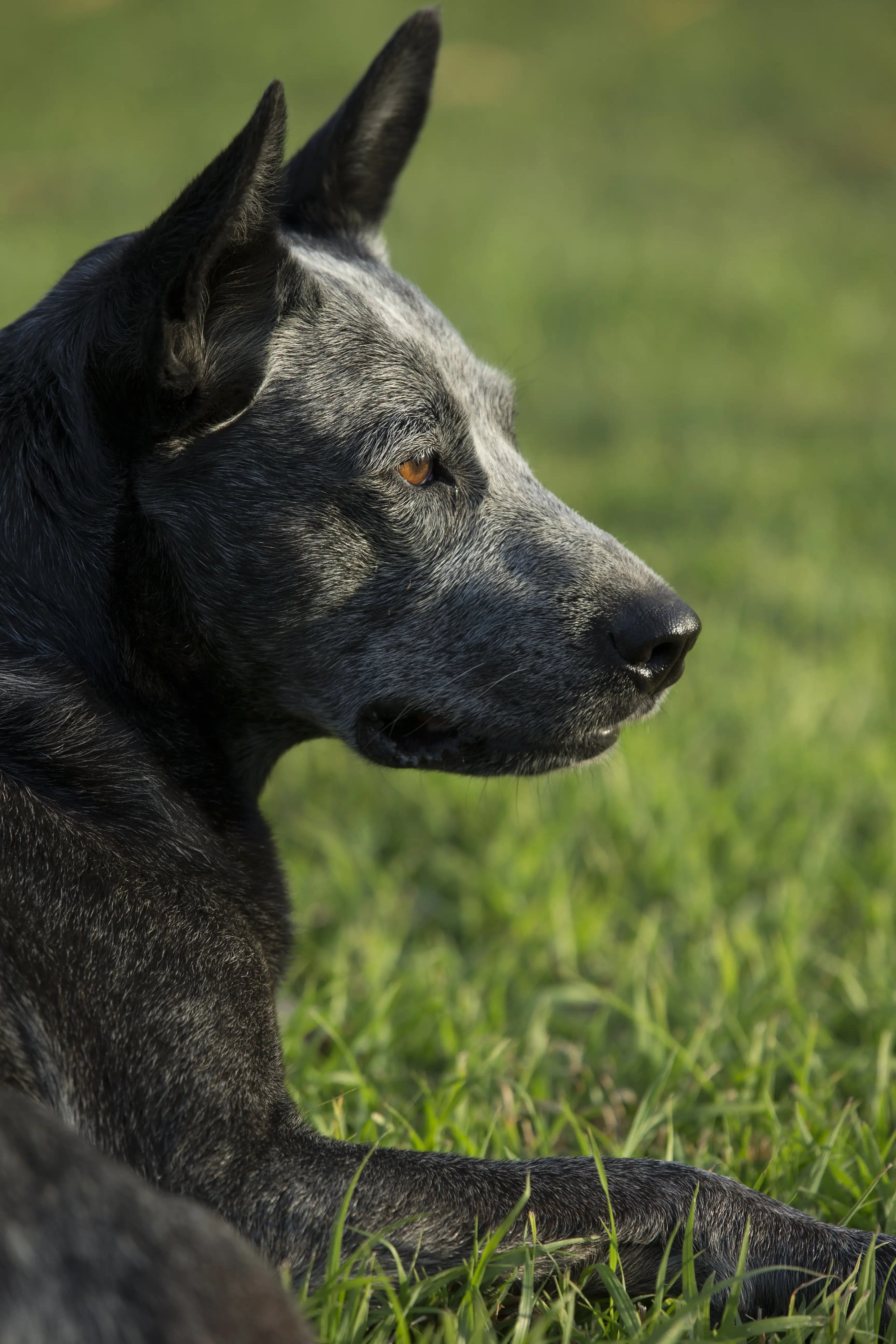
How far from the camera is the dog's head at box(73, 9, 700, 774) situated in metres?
2.39

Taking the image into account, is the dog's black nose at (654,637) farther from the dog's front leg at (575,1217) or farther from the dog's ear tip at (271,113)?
the dog's ear tip at (271,113)

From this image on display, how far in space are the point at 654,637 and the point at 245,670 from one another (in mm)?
887

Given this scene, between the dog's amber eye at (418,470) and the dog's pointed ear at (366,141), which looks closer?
the dog's amber eye at (418,470)

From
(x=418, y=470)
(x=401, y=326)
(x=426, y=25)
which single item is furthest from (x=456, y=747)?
(x=426, y=25)

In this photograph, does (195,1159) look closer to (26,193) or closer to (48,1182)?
(48,1182)

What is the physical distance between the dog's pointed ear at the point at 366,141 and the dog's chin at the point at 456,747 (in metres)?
1.40

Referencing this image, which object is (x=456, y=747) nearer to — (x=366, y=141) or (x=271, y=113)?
(x=271, y=113)

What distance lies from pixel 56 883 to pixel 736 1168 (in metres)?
1.55

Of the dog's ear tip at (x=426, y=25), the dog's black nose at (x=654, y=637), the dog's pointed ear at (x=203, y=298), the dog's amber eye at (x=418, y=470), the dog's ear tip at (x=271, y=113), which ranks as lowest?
the dog's black nose at (x=654, y=637)

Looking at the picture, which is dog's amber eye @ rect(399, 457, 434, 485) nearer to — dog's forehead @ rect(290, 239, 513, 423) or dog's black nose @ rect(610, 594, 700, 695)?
dog's forehead @ rect(290, 239, 513, 423)

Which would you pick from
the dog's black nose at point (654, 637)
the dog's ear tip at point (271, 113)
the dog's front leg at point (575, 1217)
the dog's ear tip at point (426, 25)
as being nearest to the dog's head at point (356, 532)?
the dog's black nose at point (654, 637)

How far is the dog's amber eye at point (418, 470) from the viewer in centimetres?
265

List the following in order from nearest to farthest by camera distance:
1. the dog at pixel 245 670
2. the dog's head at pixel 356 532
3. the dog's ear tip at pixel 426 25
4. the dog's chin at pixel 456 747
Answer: the dog at pixel 245 670 < the dog's head at pixel 356 532 < the dog's chin at pixel 456 747 < the dog's ear tip at pixel 426 25

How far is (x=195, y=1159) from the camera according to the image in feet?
6.50
